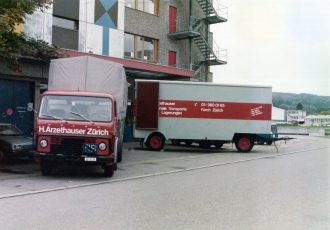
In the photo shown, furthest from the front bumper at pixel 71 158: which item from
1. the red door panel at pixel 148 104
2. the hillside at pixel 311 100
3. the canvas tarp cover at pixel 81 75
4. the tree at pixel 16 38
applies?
the red door panel at pixel 148 104

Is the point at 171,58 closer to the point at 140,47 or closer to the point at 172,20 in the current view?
the point at 172,20

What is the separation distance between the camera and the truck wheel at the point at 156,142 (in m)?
21.2

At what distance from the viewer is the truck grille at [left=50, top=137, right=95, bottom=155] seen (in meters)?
10.7

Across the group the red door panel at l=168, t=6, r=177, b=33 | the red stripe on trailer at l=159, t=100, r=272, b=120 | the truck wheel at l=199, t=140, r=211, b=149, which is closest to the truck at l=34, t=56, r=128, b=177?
the red stripe on trailer at l=159, t=100, r=272, b=120

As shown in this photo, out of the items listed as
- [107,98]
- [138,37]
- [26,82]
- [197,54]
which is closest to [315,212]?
[107,98]

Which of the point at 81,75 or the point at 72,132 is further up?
the point at 81,75

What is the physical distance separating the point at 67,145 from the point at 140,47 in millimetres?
17018

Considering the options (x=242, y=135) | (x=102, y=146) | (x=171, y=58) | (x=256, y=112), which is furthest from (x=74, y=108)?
(x=171, y=58)

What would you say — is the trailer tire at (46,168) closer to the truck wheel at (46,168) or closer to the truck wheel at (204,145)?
the truck wheel at (46,168)

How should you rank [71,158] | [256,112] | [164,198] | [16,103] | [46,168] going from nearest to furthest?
[164,198], [71,158], [46,168], [16,103], [256,112]

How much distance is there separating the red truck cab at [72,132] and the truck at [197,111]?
31.6 ft

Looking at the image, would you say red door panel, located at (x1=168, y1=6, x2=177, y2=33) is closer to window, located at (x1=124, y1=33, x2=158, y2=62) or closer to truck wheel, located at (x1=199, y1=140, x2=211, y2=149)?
window, located at (x1=124, y1=33, x2=158, y2=62)

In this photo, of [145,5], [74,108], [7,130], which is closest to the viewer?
[74,108]

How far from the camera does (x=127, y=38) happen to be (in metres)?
25.9
